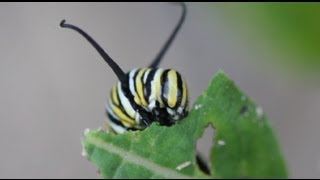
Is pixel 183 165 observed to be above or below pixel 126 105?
below

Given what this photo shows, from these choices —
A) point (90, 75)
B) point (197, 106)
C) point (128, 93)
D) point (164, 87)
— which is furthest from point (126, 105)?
point (90, 75)

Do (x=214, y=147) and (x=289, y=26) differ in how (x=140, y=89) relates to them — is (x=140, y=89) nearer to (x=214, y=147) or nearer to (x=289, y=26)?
(x=214, y=147)

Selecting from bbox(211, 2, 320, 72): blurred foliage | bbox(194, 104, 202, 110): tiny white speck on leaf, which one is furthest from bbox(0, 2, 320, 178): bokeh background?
bbox(194, 104, 202, 110): tiny white speck on leaf

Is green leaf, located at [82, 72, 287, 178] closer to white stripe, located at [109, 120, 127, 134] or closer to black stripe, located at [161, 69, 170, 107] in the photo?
black stripe, located at [161, 69, 170, 107]

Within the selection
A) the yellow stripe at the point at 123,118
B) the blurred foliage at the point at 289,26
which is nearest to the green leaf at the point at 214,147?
the yellow stripe at the point at 123,118

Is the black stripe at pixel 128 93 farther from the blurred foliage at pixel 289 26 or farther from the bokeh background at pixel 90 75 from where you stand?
the bokeh background at pixel 90 75

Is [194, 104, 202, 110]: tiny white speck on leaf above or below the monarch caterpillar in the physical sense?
below
